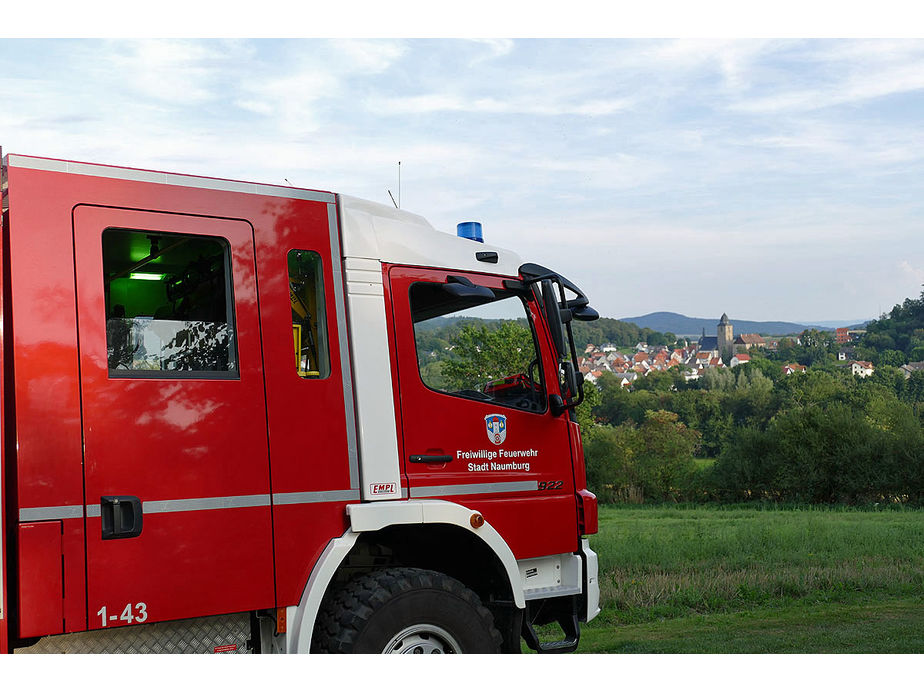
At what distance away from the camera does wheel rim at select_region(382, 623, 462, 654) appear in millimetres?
5023

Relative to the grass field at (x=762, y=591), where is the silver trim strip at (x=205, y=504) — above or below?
above

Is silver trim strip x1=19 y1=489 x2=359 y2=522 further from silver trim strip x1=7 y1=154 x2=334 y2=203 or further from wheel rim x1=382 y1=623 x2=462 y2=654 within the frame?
silver trim strip x1=7 y1=154 x2=334 y2=203

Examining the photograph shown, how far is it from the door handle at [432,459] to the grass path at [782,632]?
437 centimetres

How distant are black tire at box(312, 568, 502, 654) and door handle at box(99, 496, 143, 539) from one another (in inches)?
49.6

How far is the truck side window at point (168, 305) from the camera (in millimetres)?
4520

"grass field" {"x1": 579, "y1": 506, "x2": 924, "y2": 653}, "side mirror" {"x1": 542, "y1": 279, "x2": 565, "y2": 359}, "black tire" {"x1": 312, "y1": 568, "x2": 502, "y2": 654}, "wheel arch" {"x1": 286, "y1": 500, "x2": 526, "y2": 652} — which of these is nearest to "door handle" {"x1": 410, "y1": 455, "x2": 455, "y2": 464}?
"wheel arch" {"x1": 286, "y1": 500, "x2": 526, "y2": 652}

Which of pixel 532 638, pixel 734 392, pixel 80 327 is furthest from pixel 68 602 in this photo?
pixel 734 392

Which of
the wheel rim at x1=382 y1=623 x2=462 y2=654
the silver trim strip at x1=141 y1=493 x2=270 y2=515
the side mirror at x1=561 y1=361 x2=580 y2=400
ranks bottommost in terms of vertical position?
the wheel rim at x1=382 y1=623 x2=462 y2=654

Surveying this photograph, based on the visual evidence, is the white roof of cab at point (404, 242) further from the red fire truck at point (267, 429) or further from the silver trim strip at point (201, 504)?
the silver trim strip at point (201, 504)

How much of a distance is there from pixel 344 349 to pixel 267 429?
69 cm

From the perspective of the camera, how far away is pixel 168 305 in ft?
15.8

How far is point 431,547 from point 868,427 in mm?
38097

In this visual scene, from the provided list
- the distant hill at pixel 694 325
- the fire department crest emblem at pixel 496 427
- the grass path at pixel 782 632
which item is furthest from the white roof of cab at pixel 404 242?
the distant hill at pixel 694 325

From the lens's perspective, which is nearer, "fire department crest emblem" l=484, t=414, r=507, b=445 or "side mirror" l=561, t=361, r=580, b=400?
"fire department crest emblem" l=484, t=414, r=507, b=445
